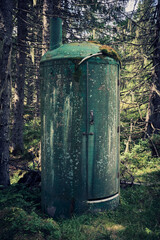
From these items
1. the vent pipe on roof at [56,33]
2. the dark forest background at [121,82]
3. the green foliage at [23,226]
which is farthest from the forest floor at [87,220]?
the vent pipe on roof at [56,33]

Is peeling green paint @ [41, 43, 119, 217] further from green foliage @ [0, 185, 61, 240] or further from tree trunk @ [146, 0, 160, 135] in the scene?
tree trunk @ [146, 0, 160, 135]

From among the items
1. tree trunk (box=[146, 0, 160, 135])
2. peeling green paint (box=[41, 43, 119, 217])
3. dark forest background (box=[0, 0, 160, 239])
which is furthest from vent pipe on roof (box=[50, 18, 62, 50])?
tree trunk (box=[146, 0, 160, 135])

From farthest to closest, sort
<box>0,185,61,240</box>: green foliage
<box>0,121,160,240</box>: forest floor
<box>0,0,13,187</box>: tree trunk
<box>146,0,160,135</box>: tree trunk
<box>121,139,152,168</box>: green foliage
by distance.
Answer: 1. <box>146,0,160,135</box>: tree trunk
2. <box>121,139,152,168</box>: green foliage
3. <box>0,0,13,187</box>: tree trunk
4. <box>0,121,160,240</box>: forest floor
5. <box>0,185,61,240</box>: green foliage

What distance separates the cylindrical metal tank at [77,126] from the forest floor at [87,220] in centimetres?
29

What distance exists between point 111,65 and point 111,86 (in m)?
0.41

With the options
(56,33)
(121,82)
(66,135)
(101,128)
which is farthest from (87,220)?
(121,82)

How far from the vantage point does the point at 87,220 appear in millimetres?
4008

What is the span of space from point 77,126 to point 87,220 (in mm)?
1691

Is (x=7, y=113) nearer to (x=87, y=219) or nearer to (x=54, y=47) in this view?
(x=54, y=47)

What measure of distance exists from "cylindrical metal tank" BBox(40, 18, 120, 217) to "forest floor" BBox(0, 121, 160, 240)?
11.5 inches

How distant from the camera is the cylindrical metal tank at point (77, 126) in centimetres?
408

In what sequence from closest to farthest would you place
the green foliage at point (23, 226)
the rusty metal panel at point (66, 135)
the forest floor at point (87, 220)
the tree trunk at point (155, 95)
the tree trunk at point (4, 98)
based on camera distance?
1. the green foliage at point (23, 226)
2. the forest floor at point (87, 220)
3. the rusty metal panel at point (66, 135)
4. the tree trunk at point (4, 98)
5. the tree trunk at point (155, 95)

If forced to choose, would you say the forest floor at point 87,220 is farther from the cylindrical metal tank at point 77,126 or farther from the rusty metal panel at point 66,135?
the rusty metal panel at point 66,135

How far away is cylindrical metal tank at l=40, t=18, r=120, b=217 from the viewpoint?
4.08 metres
